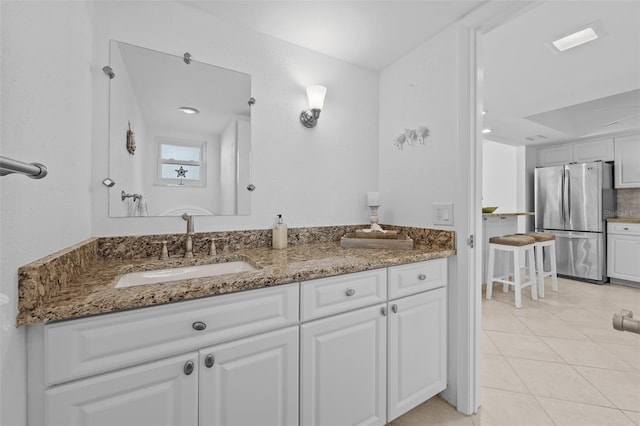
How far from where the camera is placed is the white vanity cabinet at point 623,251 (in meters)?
3.79

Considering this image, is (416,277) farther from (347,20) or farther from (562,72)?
(562,72)

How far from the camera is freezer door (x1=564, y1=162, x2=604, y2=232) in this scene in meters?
4.03

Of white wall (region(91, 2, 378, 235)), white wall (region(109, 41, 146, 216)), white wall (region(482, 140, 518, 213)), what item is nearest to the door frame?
white wall (region(91, 2, 378, 235))

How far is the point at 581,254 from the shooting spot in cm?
418

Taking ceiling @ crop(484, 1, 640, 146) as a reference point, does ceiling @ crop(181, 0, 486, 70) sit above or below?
below

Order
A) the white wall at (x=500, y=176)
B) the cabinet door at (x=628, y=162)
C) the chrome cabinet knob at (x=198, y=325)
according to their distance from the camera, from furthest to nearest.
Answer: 1. the white wall at (x=500, y=176)
2. the cabinet door at (x=628, y=162)
3. the chrome cabinet knob at (x=198, y=325)

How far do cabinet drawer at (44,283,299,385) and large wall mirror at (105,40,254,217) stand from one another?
750 mm

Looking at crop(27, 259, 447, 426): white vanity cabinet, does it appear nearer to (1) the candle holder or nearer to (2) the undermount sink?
(2) the undermount sink

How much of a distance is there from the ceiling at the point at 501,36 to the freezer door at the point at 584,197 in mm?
1360

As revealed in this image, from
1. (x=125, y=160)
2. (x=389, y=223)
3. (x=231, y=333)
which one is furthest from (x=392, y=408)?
(x=125, y=160)

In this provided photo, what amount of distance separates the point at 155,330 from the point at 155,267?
0.51 m

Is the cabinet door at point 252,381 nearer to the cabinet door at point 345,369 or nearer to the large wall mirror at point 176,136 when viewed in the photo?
the cabinet door at point 345,369

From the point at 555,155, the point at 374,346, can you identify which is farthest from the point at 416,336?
the point at 555,155

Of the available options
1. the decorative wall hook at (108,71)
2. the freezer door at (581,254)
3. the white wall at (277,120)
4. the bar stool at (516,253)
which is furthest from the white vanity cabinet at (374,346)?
the freezer door at (581,254)
